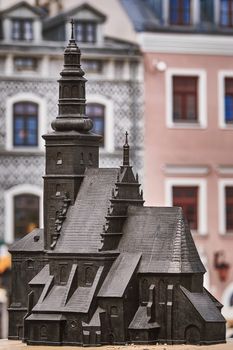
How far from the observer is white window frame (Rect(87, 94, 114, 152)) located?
56.7 m

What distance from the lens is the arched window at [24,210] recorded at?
55.8 m

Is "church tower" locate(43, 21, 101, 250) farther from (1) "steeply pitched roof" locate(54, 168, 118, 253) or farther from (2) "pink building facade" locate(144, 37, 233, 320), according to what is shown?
(2) "pink building facade" locate(144, 37, 233, 320)

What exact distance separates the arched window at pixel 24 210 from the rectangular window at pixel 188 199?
4.39 m

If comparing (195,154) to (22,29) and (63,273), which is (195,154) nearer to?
(22,29)

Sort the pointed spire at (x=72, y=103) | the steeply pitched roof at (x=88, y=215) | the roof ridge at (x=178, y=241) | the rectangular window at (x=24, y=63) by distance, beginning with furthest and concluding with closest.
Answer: the rectangular window at (x=24, y=63) → the pointed spire at (x=72, y=103) → the steeply pitched roof at (x=88, y=215) → the roof ridge at (x=178, y=241)

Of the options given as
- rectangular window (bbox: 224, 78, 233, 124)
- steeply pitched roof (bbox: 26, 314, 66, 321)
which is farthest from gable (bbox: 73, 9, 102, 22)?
steeply pitched roof (bbox: 26, 314, 66, 321)

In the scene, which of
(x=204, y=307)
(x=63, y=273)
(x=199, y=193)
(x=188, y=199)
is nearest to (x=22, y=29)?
(x=188, y=199)

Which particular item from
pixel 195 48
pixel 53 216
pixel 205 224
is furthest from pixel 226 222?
pixel 53 216

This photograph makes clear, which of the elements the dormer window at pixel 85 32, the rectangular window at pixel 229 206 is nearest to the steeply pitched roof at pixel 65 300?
the dormer window at pixel 85 32

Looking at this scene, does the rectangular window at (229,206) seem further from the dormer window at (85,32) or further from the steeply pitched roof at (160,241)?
the steeply pitched roof at (160,241)

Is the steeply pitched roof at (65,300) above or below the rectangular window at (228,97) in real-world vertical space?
below

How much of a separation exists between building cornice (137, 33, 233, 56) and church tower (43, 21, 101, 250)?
18568 mm

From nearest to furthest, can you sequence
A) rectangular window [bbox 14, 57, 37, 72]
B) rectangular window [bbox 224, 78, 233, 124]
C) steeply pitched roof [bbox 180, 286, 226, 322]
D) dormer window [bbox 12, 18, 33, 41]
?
steeply pitched roof [bbox 180, 286, 226, 322] → rectangular window [bbox 14, 57, 37, 72] → dormer window [bbox 12, 18, 33, 41] → rectangular window [bbox 224, 78, 233, 124]

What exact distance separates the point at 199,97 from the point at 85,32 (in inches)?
159
